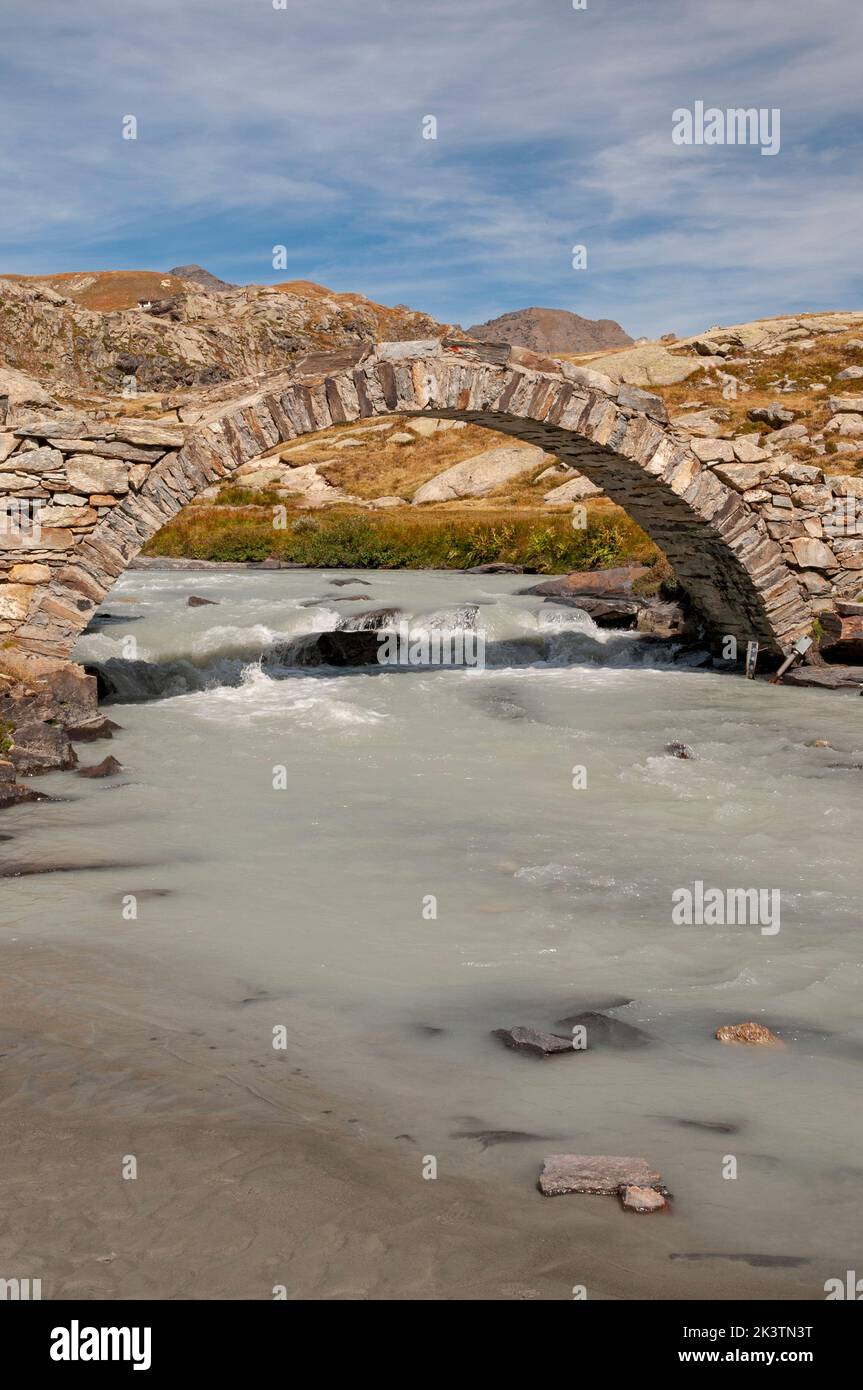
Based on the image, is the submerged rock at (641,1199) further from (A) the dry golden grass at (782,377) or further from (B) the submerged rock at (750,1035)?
(A) the dry golden grass at (782,377)

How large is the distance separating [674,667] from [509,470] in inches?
940

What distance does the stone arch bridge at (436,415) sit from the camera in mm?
11781

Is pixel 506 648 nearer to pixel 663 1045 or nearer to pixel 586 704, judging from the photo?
pixel 586 704

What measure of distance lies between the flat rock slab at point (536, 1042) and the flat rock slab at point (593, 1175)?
0.92m

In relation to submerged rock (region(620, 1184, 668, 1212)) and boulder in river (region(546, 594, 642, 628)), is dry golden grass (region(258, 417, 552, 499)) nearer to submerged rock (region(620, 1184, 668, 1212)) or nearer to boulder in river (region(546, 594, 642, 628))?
boulder in river (region(546, 594, 642, 628))

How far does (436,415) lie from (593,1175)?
11.8 metres

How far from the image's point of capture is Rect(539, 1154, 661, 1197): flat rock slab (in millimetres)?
3736

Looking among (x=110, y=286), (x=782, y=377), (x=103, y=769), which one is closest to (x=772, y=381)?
(x=782, y=377)

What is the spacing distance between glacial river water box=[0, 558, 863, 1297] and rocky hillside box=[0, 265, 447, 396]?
245 ft

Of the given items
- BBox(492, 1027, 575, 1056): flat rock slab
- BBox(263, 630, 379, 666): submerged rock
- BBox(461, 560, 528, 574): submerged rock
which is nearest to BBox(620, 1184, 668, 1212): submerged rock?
BBox(492, 1027, 575, 1056): flat rock slab

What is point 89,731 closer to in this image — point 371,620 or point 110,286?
point 371,620

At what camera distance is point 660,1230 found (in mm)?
3562

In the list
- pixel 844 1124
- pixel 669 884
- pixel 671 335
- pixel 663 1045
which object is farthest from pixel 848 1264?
pixel 671 335

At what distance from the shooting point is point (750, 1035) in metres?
4.99
